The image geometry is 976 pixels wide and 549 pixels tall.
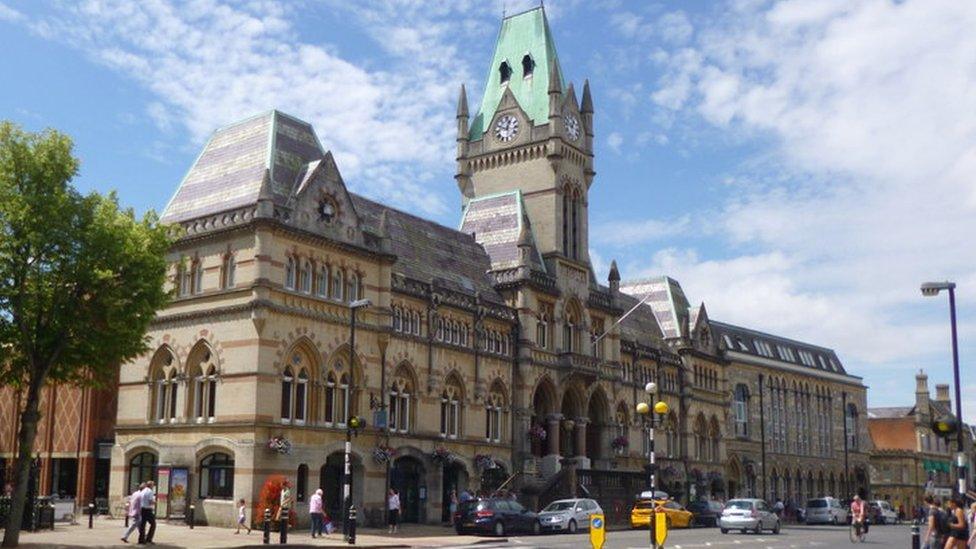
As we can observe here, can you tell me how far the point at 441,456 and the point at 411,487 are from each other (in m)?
2.02

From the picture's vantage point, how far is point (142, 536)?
1206 inches

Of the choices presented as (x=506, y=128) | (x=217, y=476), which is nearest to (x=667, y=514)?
(x=217, y=476)

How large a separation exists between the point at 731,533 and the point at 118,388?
28.0m

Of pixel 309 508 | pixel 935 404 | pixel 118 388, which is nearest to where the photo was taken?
pixel 309 508

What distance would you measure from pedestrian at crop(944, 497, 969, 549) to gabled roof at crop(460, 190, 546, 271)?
36.8 meters

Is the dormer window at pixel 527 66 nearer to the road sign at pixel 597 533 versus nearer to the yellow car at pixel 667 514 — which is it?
the yellow car at pixel 667 514

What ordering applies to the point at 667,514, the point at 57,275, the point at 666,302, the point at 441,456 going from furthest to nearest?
the point at 666,302, the point at 667,514, the point at 441,456, the point at 57,275

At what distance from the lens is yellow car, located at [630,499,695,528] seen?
50.5 metres

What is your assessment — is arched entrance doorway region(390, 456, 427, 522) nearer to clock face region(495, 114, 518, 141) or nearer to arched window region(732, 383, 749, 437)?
clock face region(495, 114, 518, 141)

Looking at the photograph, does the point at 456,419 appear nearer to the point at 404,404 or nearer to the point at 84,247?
the point at 404,404

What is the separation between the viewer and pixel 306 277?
140 ft

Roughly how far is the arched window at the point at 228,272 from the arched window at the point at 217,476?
6.64 metres

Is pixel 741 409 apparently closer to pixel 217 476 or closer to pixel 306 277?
pixel 306 277

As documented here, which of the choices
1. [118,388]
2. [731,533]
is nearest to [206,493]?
[118,388]
